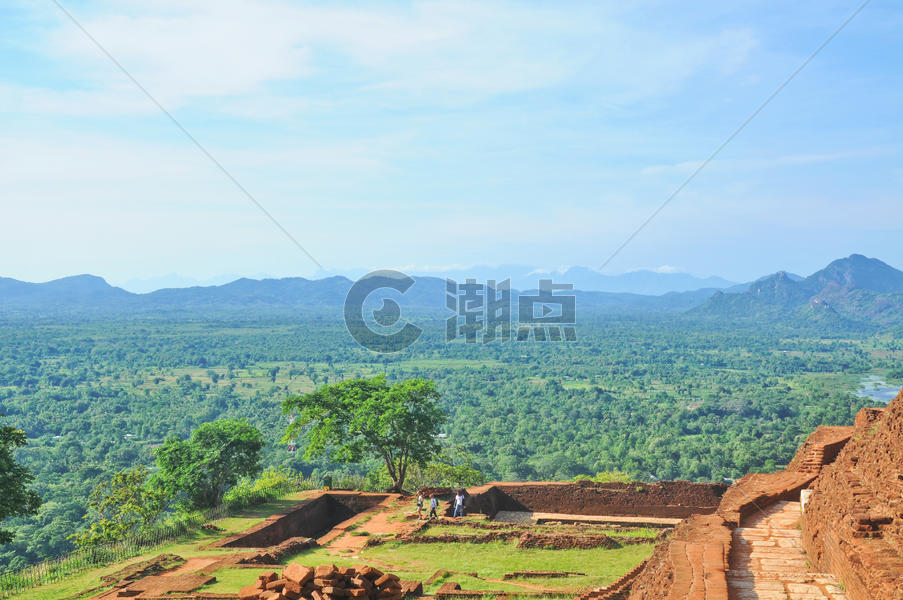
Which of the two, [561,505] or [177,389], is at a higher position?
[561,505]

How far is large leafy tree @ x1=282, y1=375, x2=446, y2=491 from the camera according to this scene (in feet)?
72.0

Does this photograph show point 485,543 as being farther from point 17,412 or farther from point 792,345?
point 792,345

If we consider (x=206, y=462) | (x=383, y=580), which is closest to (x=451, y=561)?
(x=383, y=580)

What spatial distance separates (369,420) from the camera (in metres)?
21.7

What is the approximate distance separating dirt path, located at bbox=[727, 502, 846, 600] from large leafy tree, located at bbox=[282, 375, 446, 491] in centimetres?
1286

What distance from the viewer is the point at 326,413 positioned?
22672mm

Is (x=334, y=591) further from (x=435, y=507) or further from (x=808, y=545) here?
(x=435, y=507)

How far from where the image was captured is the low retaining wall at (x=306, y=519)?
1612 cm

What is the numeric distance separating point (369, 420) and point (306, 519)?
380 cm

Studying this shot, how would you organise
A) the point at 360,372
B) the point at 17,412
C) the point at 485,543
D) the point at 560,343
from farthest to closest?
the point at 560,343, the point at 360,372, the point at 17,412, the point at 485,543

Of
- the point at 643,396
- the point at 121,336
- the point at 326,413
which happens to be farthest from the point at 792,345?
the point at 326,413

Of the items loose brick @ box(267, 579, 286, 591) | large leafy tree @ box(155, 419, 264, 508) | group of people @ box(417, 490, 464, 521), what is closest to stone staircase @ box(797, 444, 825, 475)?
group of people @ box(417, 490, 464, 521)

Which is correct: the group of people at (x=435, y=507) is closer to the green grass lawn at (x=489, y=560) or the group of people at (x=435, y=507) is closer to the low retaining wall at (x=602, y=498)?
the low retaining wall at (x=602, y=498)

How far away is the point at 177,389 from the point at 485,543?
267 feet
